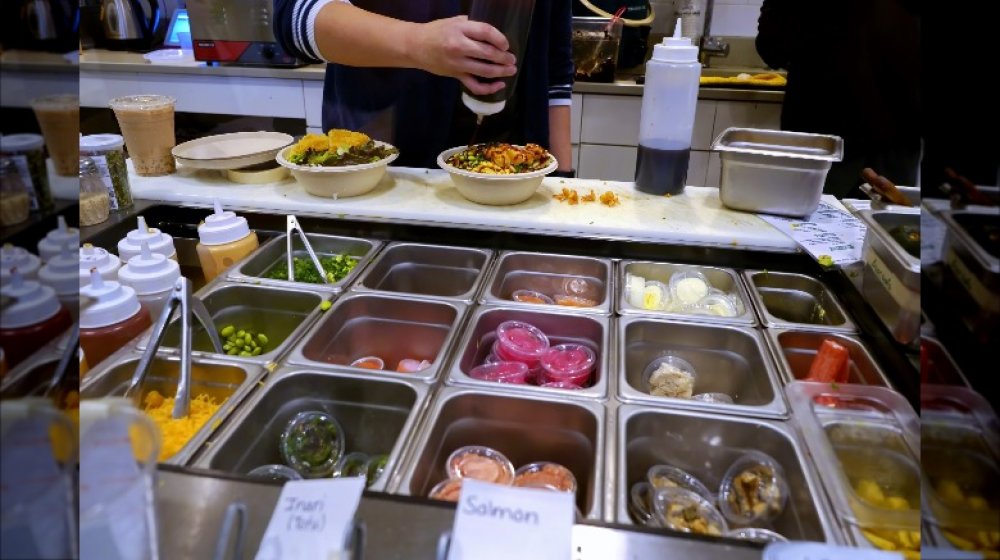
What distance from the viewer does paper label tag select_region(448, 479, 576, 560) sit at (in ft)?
2.23

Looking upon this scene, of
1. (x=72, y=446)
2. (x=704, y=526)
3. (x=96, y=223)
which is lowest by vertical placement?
(x=704, y=526)

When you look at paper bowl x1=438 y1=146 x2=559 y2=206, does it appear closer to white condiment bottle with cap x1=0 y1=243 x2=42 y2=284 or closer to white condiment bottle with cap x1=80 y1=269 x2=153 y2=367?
white condiment bottle with cap x1=80 y1=269 x2=153 y2=367

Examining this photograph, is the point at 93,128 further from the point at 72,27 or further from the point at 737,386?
the point at 737,386

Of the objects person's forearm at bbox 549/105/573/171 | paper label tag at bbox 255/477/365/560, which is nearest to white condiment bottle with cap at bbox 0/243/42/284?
paper label tag at bbox 255/477/365/560

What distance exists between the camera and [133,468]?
1.79 ft

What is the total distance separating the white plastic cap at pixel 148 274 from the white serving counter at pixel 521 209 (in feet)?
1.63

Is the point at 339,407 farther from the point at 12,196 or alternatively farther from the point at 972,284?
the point at 972,284

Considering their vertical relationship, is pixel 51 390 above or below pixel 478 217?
above

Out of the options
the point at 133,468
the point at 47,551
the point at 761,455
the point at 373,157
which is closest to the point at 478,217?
the point at 373,157

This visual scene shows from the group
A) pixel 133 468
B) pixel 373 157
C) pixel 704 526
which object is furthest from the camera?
pixel 373 157

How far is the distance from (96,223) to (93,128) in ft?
0.76

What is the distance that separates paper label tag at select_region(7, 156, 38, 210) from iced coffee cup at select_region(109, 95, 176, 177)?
1530 millimetres

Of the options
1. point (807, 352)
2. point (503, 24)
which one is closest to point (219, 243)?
point (503, 24)

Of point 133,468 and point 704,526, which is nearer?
point 133,468
